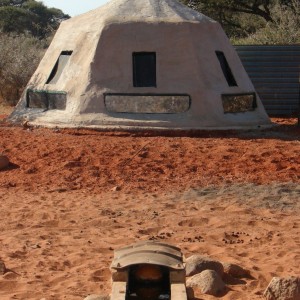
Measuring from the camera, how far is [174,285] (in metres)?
4.71

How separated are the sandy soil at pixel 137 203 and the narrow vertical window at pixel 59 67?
1.57 metres

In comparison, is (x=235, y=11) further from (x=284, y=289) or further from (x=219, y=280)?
(x=284, y=289)

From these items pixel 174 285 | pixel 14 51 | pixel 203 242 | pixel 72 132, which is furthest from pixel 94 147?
pixel 14 51

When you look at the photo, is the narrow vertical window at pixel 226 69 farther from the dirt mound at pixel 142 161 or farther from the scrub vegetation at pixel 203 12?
the scrub vegetation at pixel 203 12

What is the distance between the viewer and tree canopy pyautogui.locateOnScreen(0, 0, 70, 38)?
40.7 meters

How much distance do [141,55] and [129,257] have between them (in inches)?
386

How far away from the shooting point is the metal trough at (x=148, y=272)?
15.7 feet

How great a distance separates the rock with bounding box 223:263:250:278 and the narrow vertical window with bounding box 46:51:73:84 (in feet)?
31.1

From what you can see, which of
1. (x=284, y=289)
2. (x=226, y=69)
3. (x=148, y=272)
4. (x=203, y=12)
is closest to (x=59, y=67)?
(x=226, y=69)

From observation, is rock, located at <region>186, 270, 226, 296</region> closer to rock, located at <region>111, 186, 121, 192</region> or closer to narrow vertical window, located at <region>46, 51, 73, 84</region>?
rock, located at <region>111, 186, 121, 192</region>

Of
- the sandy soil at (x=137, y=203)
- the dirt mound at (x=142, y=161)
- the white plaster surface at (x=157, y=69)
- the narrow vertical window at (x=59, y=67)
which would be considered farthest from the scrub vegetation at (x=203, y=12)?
the dirt mound at (x=142, y=161)

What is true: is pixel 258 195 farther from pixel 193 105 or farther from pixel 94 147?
pixel 193 105

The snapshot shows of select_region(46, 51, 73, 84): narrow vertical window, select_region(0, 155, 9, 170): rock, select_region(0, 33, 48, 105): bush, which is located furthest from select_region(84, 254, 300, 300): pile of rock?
select_region(0, 33, 48, 105): bush

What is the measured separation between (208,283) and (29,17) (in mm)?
38580
